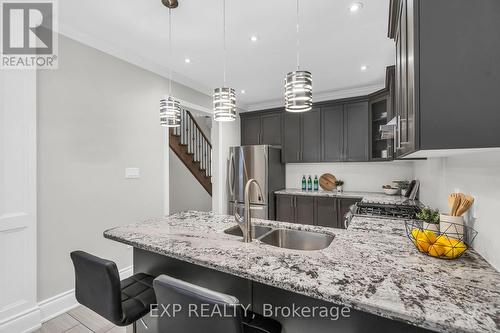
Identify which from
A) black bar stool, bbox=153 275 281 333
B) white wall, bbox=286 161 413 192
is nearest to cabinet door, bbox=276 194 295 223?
white wall, bbox=286 161 413 192

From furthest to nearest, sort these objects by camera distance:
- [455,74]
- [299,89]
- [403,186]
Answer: [403,186] < [299,89] < [455,74]

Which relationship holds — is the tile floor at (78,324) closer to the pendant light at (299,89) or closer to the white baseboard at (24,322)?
the white baseboard at (24,322)

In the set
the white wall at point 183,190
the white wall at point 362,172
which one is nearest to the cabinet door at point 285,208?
the white wall at point 362,172

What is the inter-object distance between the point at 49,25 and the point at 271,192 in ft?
11.8

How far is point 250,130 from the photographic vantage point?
5000 millimetres

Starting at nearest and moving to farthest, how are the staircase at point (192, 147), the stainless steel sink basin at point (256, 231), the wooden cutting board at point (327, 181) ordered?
the stainless steel sink basin at point (256, 231), the wooden cutting board at point (327, 181), the staircase at point (192, 147)

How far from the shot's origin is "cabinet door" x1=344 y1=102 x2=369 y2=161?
3.92 meters

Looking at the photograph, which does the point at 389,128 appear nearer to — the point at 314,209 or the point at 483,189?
the point at 483,189

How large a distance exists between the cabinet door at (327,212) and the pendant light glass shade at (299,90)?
106 inches

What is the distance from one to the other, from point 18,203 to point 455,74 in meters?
2.99

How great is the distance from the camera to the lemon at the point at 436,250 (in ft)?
3.67

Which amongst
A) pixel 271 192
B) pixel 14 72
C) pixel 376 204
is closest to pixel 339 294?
pixel 376 204

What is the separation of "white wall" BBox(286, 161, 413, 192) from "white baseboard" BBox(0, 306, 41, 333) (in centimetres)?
407

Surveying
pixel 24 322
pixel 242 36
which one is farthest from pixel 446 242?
pixel 24 322
